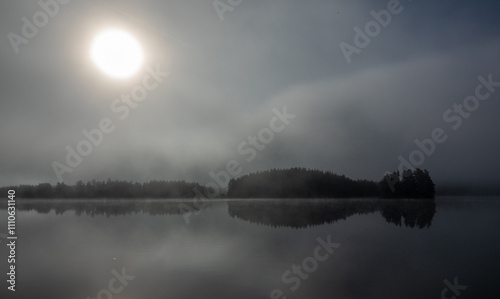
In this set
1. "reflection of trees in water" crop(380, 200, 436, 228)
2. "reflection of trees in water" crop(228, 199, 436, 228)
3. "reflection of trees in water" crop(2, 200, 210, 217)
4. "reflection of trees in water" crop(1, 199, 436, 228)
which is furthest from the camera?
"reflection of trees in water" crop(2, 200, 210, 217)

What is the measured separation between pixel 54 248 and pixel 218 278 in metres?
22.4

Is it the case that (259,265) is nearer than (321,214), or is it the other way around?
(259,265)

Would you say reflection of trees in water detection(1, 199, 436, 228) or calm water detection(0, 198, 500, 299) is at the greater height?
calm water detection(0, 198, 500, 299)

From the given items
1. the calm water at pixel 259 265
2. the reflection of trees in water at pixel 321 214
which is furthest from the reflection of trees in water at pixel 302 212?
the calm water at pixel 259 265

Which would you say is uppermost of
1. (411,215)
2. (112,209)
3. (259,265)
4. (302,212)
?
(259,265)

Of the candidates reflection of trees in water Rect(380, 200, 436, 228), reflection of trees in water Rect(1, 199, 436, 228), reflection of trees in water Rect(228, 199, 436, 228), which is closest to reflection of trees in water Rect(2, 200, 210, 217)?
reflection of trees in water Rect(1, 199, 436, 228)

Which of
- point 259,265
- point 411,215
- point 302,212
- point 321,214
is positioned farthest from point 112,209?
point 259,265

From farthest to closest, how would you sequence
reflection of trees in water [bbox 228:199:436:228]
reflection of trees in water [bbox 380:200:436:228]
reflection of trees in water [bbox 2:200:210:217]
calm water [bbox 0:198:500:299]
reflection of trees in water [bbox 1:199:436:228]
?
reflection of trees in water [bbox 2:200:210:217]
reflection of trees in water [bbox 1:199:436:228]
reflection of trees in water [bbox 228:199:436:228]
reflection of trees in water [bbox 380:200:436:228]
calm water [bbox 0:198:500:299]

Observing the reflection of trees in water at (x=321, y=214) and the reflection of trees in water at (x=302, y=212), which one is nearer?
the reflection of trees in water at (x=321, y=214)

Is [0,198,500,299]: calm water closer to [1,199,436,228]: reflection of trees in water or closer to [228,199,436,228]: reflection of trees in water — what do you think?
[228,199,436,228]: reflection of trees in water

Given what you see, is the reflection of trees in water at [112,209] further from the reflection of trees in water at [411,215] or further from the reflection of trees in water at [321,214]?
the reflection of trees in water at [411,215]

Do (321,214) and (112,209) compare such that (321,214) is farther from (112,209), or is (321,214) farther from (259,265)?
(112,209)

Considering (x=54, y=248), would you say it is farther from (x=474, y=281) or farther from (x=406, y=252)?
(x=474, y=281)

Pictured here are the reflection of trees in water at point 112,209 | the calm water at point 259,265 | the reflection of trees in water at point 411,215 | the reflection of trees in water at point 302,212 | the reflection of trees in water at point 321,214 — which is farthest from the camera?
the reflection of trees in water at point 112,209
